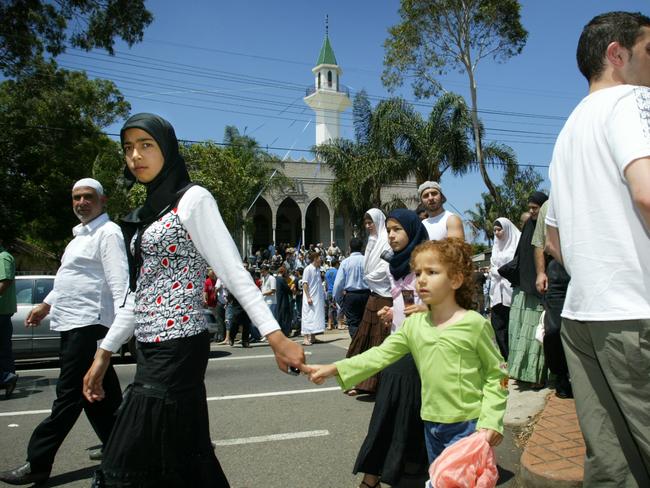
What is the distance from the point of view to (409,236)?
13.7 ft

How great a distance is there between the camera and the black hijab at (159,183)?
2621 mm

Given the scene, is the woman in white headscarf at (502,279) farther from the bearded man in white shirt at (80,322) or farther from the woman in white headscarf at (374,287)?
the bearded man in white shirt at (80,322)

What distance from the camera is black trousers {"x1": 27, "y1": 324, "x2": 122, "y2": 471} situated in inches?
157

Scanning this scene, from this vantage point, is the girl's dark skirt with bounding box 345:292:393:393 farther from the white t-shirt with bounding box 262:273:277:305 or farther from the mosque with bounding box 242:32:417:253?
the mosque with bounding box 242:32:417:253

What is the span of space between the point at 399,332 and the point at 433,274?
0.37 metres

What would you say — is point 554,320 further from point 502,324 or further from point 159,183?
point 159,183

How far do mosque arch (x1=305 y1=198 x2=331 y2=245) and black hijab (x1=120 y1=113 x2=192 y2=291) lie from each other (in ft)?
141

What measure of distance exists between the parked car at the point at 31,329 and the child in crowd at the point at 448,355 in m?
8.32

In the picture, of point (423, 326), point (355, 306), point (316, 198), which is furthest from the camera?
point (316, 198)

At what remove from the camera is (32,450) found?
400cm

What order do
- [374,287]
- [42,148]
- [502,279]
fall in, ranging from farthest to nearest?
[42,148], [502,279], [374,287]

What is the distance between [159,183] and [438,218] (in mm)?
3298

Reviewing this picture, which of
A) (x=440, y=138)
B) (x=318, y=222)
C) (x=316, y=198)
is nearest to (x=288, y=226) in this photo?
(x=318, y=222)

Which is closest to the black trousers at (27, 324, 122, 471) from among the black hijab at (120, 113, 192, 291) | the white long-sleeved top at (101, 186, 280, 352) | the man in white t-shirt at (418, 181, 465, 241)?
the black hijab at (120, 113, 192, 291)
